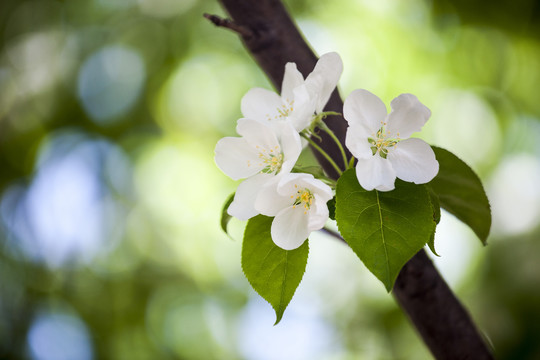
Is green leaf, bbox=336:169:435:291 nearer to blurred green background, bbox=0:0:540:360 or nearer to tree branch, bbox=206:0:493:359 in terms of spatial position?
tree branch, bbox=206:0:493:359

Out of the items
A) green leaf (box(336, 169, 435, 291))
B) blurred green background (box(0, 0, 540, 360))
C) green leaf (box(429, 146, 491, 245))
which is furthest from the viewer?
blurred green background (box(0, 0, 540, 360))

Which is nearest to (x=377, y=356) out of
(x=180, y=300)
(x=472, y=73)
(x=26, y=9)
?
(x=180, y=300)

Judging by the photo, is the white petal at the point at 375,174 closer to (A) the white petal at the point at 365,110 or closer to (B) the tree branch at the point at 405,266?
(A) the white petal at the point at 365,110

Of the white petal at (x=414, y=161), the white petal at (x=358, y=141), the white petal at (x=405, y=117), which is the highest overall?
the white petal at (x=405, y=117)

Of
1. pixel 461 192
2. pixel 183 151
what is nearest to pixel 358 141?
pixel 461 192

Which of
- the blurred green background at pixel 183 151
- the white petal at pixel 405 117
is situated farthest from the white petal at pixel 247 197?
the blurred green background at pixel 183 151

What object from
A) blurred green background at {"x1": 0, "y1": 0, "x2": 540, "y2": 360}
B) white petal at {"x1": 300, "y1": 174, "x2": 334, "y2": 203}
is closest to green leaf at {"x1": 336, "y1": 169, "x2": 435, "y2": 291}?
white petal at {"x1": 300, "y1": 174, "x2": 334, "y2": 203}
